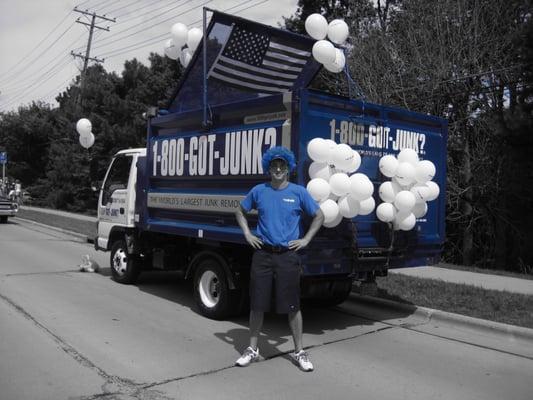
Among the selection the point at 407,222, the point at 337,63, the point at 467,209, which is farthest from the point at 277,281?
the point at 467,209

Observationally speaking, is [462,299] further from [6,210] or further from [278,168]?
[6,210]

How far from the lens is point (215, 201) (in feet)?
21.9

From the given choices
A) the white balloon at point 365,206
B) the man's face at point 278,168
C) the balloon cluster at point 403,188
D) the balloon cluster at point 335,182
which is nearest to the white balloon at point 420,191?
the balloon cluster at point 403,188

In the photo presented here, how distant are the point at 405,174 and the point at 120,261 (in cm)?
528

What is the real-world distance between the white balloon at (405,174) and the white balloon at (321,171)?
36.0 inches

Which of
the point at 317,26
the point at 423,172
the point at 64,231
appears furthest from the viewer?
Result: the point at 64,231

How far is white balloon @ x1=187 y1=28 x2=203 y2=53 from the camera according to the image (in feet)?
27.6

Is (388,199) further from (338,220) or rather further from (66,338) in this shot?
(66,338)

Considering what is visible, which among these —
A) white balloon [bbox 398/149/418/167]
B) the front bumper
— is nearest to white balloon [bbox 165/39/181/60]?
white balloon [bbox 398/149/418/167]

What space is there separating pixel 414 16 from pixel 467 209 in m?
5.53

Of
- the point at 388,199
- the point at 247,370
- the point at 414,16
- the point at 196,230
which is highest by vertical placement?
the point at 414,16

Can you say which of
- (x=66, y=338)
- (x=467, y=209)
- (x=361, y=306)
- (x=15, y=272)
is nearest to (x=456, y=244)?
(x=467, y=209)

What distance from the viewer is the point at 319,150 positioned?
5285 millimetres

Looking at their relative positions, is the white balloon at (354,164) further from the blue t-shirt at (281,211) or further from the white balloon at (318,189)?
the blue t-shirt at (281,211)
